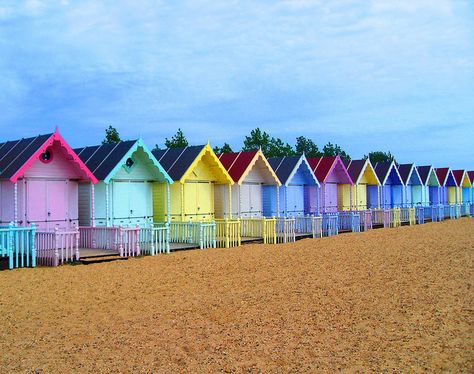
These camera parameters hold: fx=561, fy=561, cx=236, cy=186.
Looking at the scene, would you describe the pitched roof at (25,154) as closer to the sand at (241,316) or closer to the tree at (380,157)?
the sand at (241,316)

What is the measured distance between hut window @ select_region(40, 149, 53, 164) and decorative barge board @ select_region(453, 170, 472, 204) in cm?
4302

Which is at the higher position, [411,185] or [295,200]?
[411,185]

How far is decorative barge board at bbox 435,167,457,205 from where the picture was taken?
161ft

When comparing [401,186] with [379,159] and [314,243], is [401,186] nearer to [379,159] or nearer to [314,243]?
[314,243]

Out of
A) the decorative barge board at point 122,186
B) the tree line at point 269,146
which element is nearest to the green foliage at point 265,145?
the tree line at point 269,146

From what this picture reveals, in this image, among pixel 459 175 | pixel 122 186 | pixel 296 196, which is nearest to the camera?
pixel 122 186

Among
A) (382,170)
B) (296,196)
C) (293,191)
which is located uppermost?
(382,170)

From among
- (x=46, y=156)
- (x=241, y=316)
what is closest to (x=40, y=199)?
(x=46, y=156)

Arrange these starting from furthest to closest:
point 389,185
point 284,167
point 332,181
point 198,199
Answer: point 389,185
point 332,181
point 284,167
point 198,199

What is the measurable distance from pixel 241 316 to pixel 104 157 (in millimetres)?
12715

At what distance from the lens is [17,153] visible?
18031 mm

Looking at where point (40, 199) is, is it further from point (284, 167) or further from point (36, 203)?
point (284, 167)

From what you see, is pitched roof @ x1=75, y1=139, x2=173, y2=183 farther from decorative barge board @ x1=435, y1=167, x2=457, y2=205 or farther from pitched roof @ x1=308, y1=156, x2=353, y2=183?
decorative barge board @ x1=435, y1=167, x2=457, y2=205

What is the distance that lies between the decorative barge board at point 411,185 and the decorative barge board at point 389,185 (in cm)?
54
